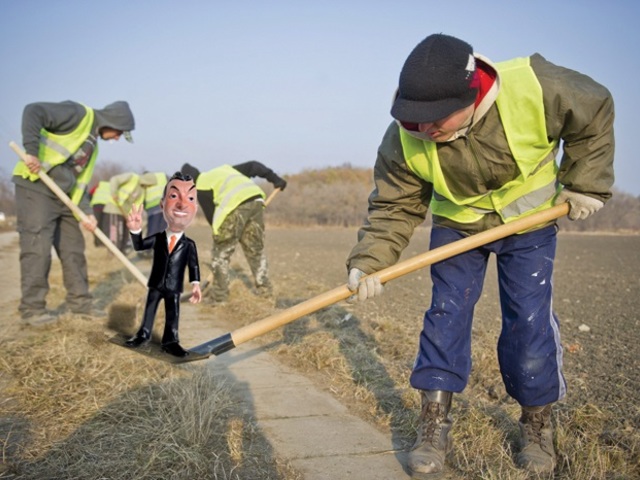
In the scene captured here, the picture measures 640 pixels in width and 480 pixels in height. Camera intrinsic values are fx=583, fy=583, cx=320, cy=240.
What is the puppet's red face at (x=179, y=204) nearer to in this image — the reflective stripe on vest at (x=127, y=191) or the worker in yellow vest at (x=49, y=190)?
the worker in yellow vest at (x=49, y=190)

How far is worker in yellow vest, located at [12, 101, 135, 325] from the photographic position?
5.51m

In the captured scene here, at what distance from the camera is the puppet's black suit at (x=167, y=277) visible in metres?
2.24

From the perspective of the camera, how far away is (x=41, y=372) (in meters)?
3.61

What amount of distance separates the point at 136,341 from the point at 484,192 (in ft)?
6.01

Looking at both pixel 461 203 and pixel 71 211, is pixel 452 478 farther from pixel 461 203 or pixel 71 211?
pixel 71 211

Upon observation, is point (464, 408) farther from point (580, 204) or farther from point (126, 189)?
point (126, 189)

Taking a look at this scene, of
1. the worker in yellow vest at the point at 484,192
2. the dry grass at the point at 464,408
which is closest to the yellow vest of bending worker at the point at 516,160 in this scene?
the worker in yellow vest at the point at 484,192

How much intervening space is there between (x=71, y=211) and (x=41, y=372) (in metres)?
2.67

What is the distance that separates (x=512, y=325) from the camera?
118 inches

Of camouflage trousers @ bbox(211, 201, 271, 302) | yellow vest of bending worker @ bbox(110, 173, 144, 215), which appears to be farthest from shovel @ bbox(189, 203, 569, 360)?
yellow vest of bending worker @ bbox(110, 173, 144, 215)

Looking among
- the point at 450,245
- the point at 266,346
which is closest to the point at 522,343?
the point at 450,245

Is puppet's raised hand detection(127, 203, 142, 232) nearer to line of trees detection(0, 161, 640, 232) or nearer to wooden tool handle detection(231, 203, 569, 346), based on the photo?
wooden tool handle detection(231, 203, 569, 346)

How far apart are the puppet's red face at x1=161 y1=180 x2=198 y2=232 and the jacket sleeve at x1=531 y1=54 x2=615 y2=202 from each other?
5.51 feet

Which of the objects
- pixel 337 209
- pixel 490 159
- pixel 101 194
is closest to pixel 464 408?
pixel 490 159
